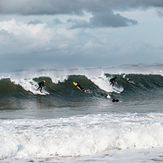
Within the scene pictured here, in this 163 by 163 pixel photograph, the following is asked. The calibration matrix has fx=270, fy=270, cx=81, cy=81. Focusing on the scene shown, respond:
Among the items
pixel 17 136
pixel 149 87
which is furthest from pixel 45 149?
pixel 149 87

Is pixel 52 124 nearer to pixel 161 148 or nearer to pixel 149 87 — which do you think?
pixel 161 148

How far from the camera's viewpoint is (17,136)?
713cm

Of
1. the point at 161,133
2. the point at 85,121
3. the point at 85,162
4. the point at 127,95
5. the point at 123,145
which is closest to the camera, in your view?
the point at 85,162

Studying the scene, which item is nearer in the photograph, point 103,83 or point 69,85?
point 69,85

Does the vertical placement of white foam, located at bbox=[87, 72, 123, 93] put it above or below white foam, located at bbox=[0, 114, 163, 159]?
above

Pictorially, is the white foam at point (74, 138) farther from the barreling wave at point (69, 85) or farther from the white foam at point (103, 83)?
the white foam at point (103, 83)

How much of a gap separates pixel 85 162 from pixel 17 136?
2232mm

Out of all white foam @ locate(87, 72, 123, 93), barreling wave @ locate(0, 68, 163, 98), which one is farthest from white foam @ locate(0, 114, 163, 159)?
white foam @ locate(87, 72, 123, 93)

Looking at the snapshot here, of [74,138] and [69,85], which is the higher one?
[69,85]

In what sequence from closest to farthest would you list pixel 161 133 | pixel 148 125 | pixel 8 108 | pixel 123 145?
1. pixel 123 145
2. pixel 161 133
3. pixel 148 125
4. pixel 8 108

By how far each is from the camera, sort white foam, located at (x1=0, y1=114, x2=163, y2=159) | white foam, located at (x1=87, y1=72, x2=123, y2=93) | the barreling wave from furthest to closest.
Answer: white foam, located at (x1=87, y1=72, x2=123, y2=93) < the barreling wave < white foam, located at (x1=0, y1=114, x2=163, y2=159)

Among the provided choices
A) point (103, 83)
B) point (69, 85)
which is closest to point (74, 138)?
point (69, 85)

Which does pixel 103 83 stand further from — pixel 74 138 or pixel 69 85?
pixel 74 138

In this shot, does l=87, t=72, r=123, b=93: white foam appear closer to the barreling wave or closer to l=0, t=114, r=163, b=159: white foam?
the barreling wave
